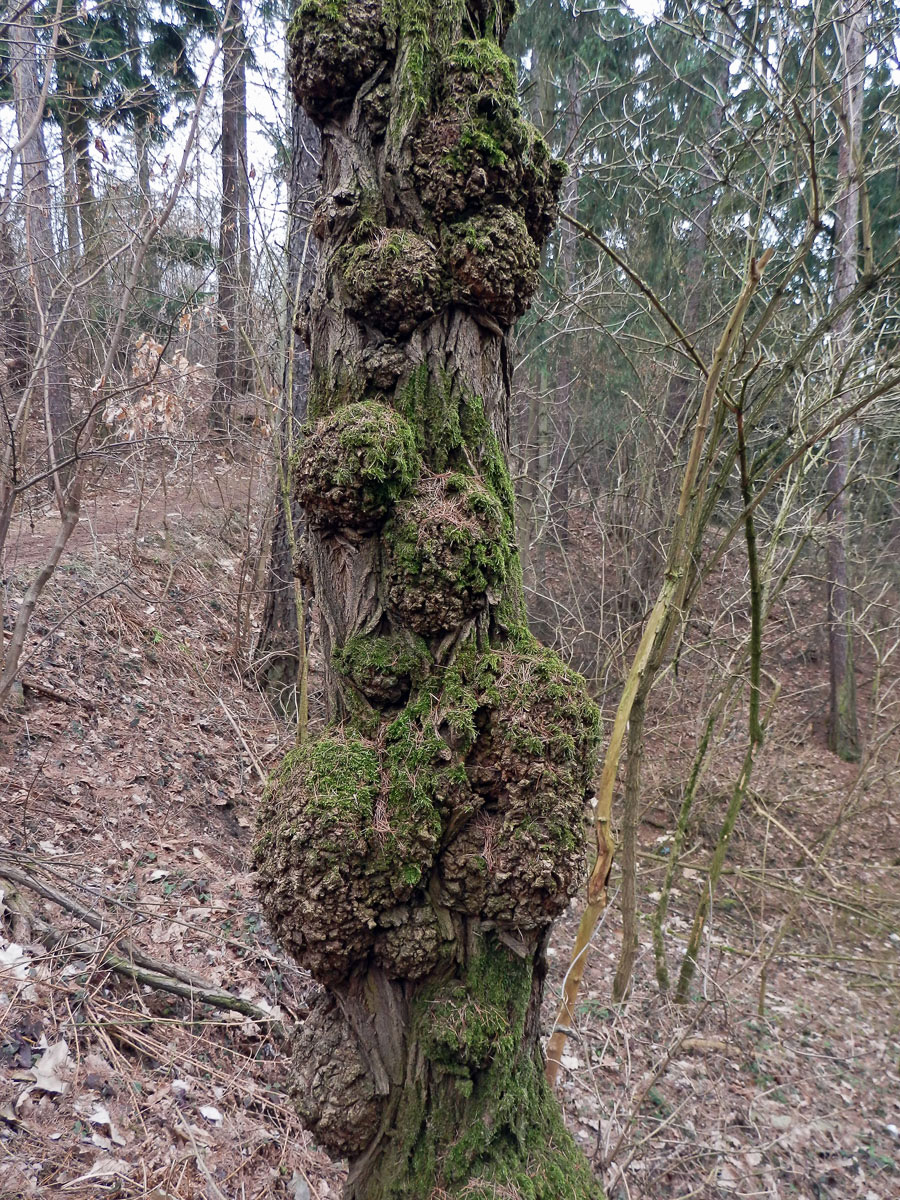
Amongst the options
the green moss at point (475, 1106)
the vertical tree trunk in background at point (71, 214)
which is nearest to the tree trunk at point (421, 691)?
the green moss at point (475, 1106)

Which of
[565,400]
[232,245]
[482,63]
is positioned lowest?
[482,63]

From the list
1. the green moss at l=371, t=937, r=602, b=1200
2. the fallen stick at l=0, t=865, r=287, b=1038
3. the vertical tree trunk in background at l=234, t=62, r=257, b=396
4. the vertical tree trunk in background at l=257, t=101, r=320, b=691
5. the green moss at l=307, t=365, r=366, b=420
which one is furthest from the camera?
the vertical tree trunk in background at l=234, t=62, r=257, b=396

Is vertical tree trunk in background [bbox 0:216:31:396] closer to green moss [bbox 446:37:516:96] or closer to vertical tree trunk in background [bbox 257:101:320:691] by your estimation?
vertical tree trunk in background [bbox 257:101:320:691]

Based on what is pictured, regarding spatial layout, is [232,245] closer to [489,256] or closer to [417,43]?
[417,43]

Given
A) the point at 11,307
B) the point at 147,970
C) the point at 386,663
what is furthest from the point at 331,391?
the point at 11,307

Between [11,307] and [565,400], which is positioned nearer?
[11,307]

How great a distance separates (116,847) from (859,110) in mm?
6335

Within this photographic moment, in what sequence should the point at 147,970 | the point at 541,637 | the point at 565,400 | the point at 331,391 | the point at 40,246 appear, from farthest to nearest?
1. the point at 565,400
2. the point at 541,637
3. the point at 40,246
4. the point at 147,970
5. the point at 331,391

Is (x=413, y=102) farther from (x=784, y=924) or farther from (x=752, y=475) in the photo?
(x=784, y=924)

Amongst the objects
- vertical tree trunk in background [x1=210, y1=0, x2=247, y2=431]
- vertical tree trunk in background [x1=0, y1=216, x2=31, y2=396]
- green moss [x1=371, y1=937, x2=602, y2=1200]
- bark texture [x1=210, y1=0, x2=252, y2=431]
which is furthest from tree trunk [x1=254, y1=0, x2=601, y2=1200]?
vertical tree trunk in background [x1=210, y1=0, x2=247, y2=431]

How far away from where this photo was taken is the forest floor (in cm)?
244

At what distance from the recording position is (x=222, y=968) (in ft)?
10.7

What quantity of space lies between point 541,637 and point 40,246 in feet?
21.4

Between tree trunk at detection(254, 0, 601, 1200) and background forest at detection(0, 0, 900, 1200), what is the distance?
1.15 ft
